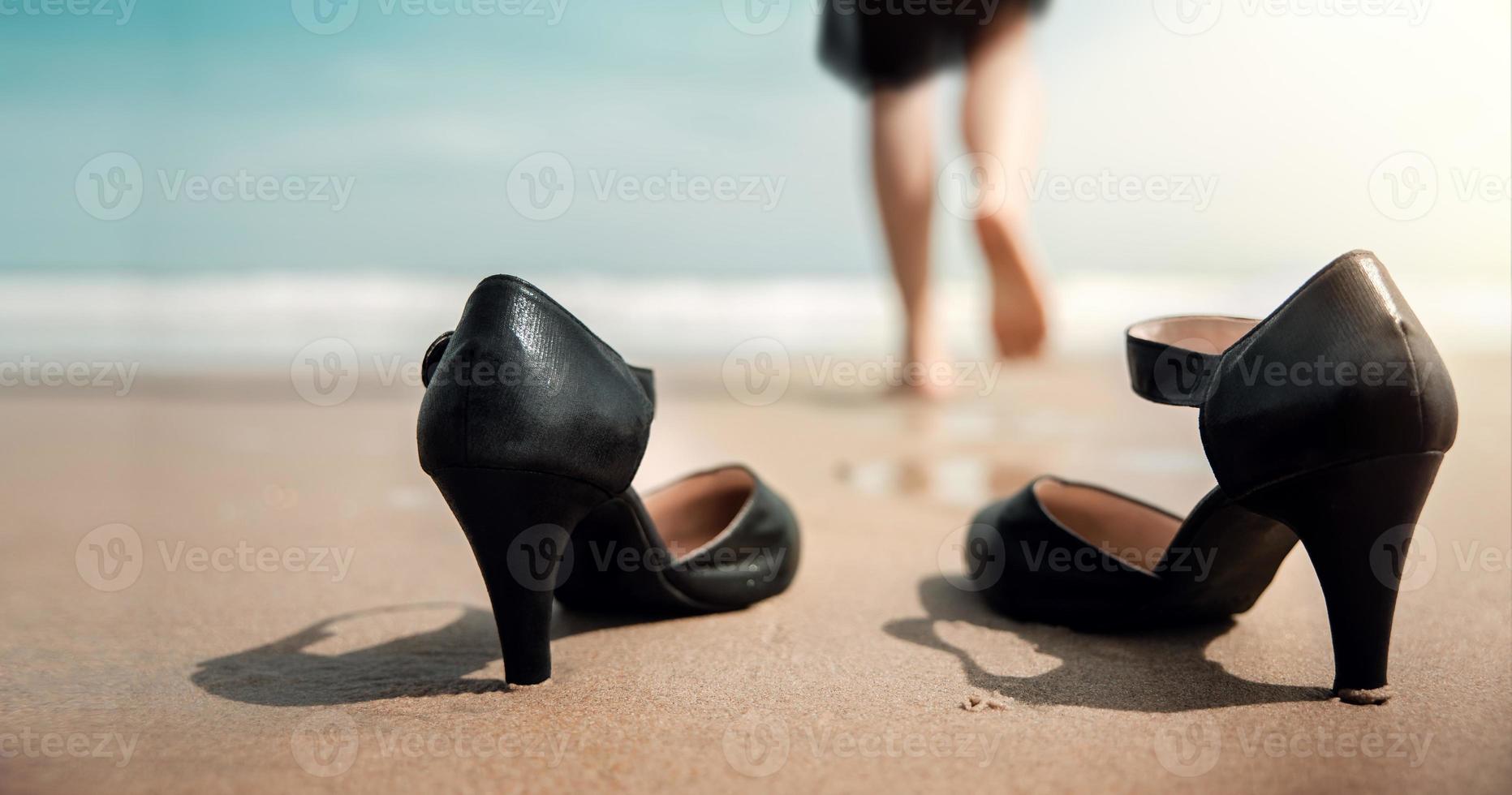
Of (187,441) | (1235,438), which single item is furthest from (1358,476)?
(187,441)

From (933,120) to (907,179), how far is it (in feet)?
0.69

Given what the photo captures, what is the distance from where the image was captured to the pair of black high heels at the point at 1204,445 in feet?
3.18

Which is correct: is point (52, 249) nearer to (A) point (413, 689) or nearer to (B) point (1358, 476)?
(A) point (413, 689)

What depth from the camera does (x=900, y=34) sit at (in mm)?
2924

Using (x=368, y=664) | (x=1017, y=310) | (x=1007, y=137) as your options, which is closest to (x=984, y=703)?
(x=368, y=664)

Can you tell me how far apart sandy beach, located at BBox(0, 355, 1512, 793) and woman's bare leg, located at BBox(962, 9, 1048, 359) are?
527 mm

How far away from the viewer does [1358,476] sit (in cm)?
96

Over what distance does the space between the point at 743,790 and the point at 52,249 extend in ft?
13.9

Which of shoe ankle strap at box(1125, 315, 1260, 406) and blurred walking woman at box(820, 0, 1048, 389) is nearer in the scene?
shoe ankle strap at box(1125, 315, 1260, 406)

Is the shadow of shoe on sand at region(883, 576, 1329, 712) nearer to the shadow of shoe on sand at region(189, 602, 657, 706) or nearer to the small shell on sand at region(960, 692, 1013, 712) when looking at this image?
the small shell on sand at region(960, 692, 1013, 712)

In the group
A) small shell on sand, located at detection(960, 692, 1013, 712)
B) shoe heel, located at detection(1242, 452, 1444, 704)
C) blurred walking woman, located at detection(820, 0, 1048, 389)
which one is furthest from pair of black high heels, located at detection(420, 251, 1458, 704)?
blurred walking woman, located at detection(820, 0, 1048, 389)

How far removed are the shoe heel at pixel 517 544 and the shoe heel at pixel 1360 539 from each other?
0.79 m

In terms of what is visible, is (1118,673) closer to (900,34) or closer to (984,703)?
(984,703)

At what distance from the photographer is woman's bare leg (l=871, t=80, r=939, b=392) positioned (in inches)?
119
